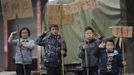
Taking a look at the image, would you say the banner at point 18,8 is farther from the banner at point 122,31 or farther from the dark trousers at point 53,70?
the banner at point 122,31

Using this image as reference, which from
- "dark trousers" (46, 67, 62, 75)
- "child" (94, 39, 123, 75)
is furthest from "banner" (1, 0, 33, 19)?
"child" (94, 39, 123, 75)

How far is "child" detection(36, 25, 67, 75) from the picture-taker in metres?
9.91

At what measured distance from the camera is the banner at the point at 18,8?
10125 mm

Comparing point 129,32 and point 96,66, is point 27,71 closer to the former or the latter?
point 96,66

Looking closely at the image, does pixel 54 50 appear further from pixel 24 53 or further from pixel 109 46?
pixel 109 46

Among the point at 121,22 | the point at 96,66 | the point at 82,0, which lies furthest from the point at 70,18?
the point at 121,22

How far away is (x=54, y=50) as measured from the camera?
9953 mm

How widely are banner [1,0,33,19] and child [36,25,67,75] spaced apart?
0.63 meters

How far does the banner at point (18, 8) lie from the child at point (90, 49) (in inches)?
49.6

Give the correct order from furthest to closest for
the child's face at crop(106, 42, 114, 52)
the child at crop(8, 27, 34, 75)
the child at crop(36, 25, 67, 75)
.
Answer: the child at crop(8, 27, 34, 75) → the child at crop(36, 25, 67, 75) → the child's face at crop(106, 42, 114, 52)

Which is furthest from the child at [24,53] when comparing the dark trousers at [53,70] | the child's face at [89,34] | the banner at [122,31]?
the banner at [122,31]

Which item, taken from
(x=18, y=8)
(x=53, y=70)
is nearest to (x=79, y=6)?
(x=18, y=8)

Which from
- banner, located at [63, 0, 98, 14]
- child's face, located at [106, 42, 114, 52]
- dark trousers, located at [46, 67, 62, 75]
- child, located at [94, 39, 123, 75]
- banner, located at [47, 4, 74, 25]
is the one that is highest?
banner, located at [63, 0, 98, 14]

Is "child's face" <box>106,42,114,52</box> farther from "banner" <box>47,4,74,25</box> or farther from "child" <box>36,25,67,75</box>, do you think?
"banner" <box>47,4,74,25</box>
